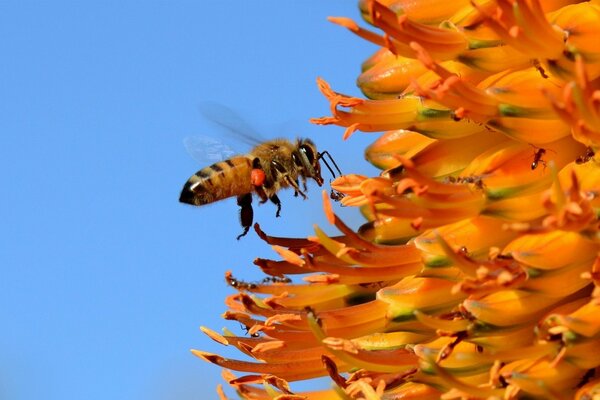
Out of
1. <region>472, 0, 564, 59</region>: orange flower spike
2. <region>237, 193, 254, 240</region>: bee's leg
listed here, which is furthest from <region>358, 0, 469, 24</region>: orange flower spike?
<region>237, 193, 254, 240</region>: bee's leg

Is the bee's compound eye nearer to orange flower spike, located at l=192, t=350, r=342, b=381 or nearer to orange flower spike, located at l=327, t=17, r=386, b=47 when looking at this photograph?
orange flower spike, located at l=192, t=350, r=342, b=381

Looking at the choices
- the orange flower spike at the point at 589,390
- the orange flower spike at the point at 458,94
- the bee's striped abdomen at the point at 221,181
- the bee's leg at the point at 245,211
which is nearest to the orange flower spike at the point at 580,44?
the orange flower spike at the point at 458,94

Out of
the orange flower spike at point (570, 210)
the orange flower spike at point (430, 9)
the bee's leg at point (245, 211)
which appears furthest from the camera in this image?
the bee's leg at point (245, 211)

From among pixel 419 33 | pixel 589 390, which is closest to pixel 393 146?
pixel 419 33

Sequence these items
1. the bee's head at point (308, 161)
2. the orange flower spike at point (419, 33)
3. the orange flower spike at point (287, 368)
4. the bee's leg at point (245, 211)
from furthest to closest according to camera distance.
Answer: the bee's head at point (308, 161) < the bee's leg at point (245, 211) < the orange flower spike at point (287, 368) < the orange flower spike at point (419, 33)

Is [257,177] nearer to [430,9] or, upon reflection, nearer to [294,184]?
[294,184]

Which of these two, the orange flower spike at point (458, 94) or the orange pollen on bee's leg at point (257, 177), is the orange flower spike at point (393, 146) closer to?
the orange flower spike at point (458, 94)

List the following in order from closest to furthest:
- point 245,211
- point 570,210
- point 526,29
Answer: point 570,210 → point 526,29 → point 245,211
